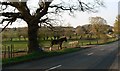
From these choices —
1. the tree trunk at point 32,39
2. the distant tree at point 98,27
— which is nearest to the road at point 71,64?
the tree trunk at point 32,39

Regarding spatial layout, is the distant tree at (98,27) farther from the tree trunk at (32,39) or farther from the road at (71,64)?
the road at (71,64)

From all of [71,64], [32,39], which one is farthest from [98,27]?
[71,64]

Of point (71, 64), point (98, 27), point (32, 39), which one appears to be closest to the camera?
point (71, 64)

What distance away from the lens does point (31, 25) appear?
28062 mm

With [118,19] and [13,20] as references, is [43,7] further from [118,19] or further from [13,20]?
[118,19]

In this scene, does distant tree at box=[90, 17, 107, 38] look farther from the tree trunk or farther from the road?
the road

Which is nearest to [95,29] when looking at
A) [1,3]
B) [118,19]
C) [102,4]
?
[118,19]

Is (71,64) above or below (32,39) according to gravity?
below

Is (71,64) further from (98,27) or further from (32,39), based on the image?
(98,27)

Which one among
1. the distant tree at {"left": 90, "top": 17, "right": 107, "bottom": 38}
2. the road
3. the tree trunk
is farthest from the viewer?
the distant tree at {"left": 90, "top": 17, "right": 107, "bottom": 38}

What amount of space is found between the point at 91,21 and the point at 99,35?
5.99 metres

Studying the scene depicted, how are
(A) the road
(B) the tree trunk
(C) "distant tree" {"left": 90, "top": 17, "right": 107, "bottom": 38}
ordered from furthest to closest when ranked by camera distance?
(C) "distant tree" {"left": 90, "top": 17, "right": 107, "bottom": 38} < (B) the tree trunk < (A) the road

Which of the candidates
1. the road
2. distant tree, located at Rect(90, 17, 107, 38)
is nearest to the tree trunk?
the road

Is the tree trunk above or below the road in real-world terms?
above
